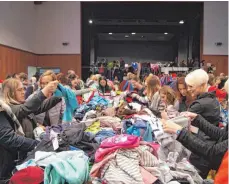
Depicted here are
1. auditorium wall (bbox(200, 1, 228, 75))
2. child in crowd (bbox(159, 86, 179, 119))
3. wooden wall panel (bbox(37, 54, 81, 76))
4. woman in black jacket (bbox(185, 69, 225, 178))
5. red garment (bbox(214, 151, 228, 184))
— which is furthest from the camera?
wooden wall panel (bbox(37, 54, 81, 76))

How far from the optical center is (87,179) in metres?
1.70

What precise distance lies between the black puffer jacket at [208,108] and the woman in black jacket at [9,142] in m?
1.24

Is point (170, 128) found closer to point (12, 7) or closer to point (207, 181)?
point (207, 181)

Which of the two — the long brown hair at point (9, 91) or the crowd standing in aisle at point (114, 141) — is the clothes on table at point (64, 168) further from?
the long brown hair at point (9, 91)

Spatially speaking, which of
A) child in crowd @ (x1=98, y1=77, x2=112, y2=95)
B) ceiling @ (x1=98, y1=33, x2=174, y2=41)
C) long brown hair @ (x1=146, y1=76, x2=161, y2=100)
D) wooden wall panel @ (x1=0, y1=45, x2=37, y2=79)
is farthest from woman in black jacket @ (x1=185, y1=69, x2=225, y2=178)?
ceiling @ (x1=98, y1=33, x2=174, y2=41)

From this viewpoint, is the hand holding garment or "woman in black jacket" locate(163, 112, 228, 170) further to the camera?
the hand holding garment

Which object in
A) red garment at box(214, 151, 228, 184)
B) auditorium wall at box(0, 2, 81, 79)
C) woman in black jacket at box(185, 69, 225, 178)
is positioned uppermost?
auditorium wall at box(0, 2, 81, 79)

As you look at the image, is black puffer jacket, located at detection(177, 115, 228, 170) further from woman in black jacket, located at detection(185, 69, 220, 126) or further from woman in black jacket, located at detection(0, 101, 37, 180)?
woman in black jacket, located at detection(0, 101, 37, 180)

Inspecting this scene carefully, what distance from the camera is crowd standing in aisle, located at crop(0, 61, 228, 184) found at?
1671 mm

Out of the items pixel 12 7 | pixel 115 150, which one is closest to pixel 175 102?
pixel 115 150

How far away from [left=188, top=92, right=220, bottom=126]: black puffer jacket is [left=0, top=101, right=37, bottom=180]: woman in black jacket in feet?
4.08

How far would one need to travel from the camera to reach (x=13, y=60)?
11.8 meters

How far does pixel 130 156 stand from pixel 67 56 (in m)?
13.4

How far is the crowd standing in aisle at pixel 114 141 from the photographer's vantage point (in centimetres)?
167
